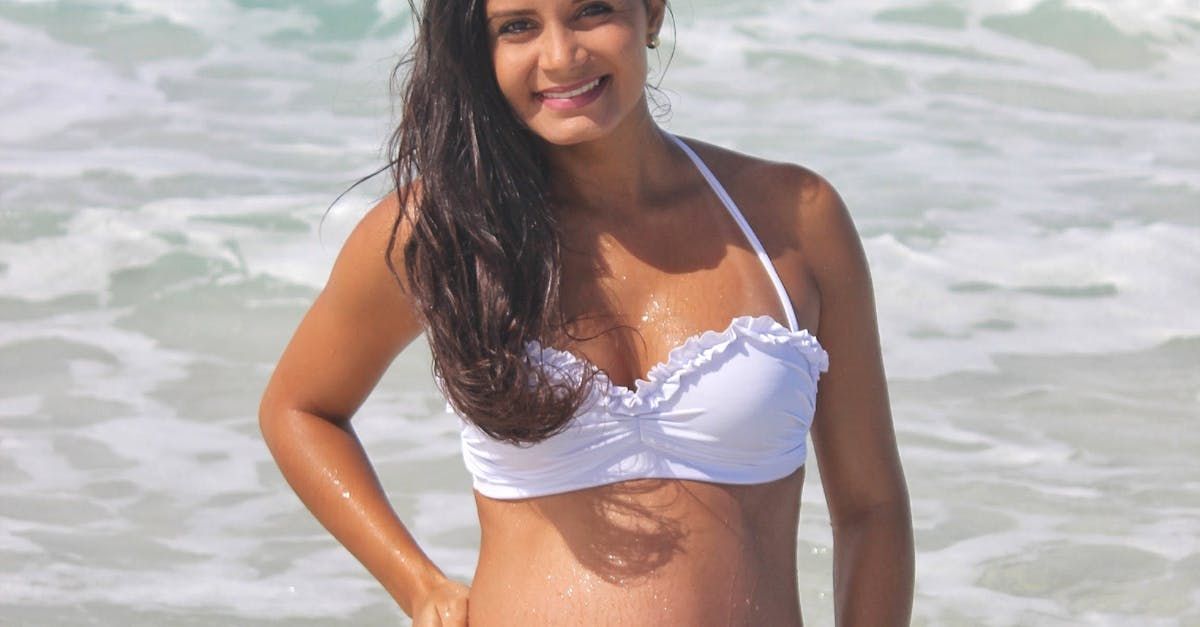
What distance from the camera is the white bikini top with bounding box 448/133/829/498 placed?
2.26 meters

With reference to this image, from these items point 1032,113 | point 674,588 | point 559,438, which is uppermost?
point 559,438

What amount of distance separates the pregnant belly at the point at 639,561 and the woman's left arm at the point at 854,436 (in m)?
0.17

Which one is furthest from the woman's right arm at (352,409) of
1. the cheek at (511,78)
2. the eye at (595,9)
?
the eye at (595,9)

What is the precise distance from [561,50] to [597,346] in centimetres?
38

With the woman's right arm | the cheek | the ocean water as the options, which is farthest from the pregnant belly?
the ocean water

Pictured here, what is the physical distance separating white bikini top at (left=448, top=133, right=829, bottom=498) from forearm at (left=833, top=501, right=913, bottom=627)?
0.24 metres

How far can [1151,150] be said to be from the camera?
9273 millimetres

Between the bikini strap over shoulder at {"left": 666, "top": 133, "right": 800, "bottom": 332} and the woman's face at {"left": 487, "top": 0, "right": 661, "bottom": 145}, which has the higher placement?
the woman's face at {"left": 487, "top": 0, "right": 661, "bottom": 145}

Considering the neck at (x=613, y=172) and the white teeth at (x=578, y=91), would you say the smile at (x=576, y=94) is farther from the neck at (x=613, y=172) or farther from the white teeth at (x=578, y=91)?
the neck at (x=613, y=172)

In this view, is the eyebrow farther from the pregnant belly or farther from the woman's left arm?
the pregnant belly

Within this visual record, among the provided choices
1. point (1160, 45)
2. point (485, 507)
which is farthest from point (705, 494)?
point (1160, 45)

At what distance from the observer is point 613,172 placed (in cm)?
247

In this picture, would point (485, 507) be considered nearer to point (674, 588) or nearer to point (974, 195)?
point (674, 588)

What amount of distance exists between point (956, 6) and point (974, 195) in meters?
3.73
